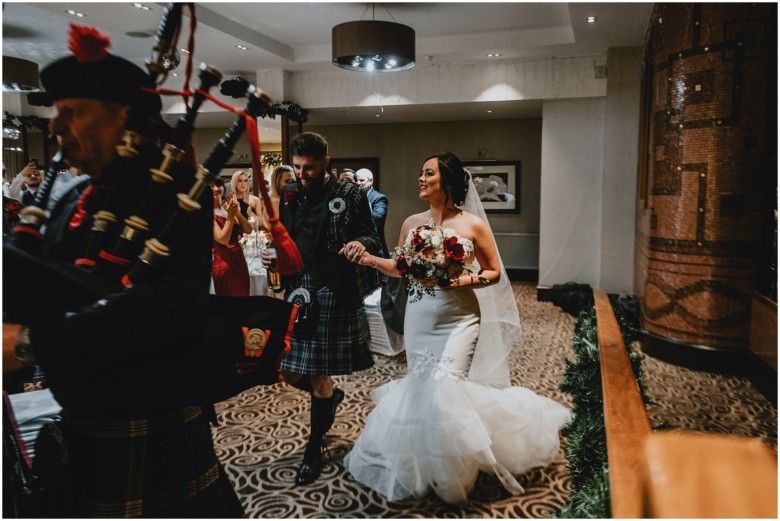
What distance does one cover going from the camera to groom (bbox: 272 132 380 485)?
2.91 m

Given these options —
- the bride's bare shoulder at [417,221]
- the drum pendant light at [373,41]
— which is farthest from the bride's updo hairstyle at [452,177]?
the drum pendant light at [373,41]

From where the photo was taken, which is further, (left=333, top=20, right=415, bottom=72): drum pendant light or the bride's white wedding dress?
(left=333, top=20, right=415, bottom=72): drum pendant light

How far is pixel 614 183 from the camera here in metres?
7.86

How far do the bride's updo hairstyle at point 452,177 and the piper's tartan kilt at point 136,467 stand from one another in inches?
84.8

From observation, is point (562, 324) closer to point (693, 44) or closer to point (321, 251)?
point (693, 44)

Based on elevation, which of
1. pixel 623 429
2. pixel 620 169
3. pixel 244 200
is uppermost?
pixel 620 169

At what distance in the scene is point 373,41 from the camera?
218 inches

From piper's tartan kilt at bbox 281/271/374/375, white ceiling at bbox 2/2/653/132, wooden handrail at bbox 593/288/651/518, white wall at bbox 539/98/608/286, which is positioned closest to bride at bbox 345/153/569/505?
piper's tartan kilt at bbox 281/271/374/375

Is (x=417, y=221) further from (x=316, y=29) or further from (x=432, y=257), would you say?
(x=316, y=29)

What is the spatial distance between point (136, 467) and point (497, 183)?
34.3 ft

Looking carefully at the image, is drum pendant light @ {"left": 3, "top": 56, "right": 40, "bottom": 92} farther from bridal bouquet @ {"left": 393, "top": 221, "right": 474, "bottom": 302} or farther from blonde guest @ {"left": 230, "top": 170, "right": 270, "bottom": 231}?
bridal bouquet @ {"left": 393, "top": 221, "right": 474, "bottom": 302}

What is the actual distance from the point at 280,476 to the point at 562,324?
16.1 feet

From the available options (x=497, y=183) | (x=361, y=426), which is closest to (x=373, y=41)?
(x=361, y=426)

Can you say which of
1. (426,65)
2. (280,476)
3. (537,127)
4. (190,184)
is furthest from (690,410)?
(537,127)
